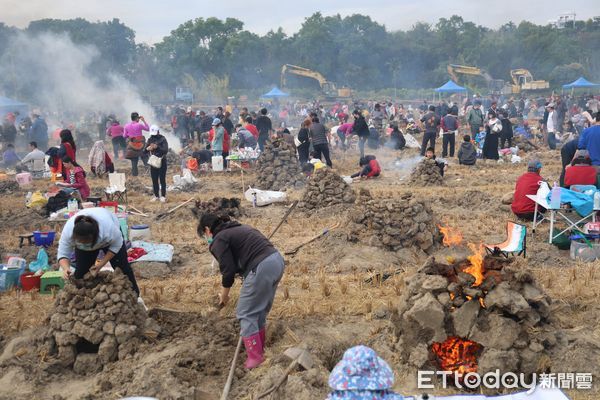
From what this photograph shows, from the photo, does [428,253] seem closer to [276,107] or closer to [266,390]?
[266,390]

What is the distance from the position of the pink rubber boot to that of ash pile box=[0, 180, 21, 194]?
1339cm

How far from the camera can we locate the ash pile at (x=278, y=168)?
17.6m

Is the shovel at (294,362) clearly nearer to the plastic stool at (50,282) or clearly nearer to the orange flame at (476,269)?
the orange flame at (476,269)

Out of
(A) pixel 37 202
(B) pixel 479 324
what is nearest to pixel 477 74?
(A) pixel 37 202

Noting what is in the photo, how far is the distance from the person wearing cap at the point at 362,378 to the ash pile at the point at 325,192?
10245mm

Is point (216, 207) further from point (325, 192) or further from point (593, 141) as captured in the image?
point (593, 141)

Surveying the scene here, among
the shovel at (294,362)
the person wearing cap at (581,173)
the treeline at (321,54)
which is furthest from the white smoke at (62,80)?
the shovel at (294,362)

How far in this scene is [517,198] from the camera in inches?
489

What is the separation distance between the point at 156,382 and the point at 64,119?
35.6 meters

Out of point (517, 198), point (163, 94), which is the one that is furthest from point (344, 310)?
point (163, 94)

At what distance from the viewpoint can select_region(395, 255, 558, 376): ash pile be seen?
612 centimetres

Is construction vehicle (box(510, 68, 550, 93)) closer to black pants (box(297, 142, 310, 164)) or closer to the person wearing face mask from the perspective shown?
black pants (box(297, 142, 310, 164))

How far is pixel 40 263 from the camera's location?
10016mm

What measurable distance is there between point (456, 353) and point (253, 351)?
1895mm
